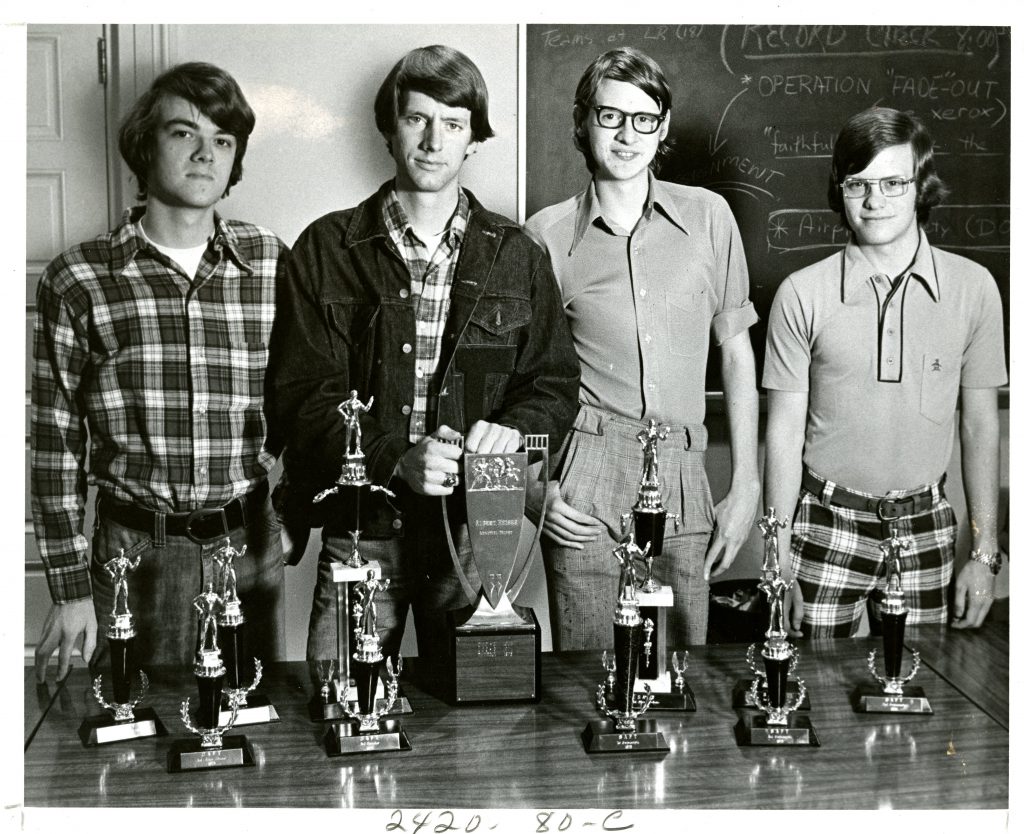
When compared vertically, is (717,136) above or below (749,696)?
above

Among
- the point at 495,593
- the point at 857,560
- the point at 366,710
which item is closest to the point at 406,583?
the point at 495,593

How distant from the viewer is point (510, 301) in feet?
7.98

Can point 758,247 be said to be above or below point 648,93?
below

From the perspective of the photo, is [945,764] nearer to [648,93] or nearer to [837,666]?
[837,666]

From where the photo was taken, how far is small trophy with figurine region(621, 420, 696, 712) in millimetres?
2160

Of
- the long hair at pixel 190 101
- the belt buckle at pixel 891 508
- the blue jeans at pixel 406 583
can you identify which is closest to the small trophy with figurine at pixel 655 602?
the blue jeans at pixel 406 583

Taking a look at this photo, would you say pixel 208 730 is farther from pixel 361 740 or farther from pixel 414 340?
pixel 414 340

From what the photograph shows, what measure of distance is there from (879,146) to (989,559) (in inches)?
39.0

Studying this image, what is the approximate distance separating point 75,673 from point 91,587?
0.19m

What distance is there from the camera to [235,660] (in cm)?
207

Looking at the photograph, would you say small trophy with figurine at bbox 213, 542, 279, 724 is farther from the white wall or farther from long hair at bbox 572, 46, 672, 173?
long hair at bbox 572, 46, 672, 173

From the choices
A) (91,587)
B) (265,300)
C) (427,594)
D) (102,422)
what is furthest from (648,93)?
(91,587)

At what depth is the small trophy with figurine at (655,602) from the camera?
2160 mm

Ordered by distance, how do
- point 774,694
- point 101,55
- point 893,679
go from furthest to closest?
1. point 101,55
2. point 893,679
3. point 774,694
